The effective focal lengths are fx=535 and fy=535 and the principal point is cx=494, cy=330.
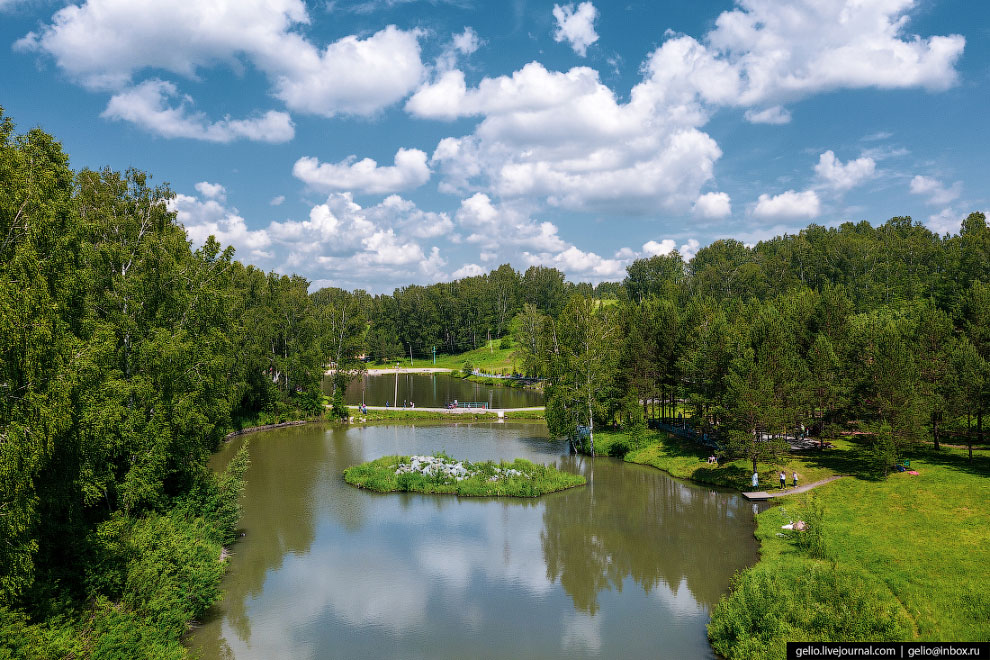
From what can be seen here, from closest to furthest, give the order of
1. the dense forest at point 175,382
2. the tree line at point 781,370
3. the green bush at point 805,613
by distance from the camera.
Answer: the dense forest at point 175,382
the green bush at point 805,613
the tree line at point 781,370

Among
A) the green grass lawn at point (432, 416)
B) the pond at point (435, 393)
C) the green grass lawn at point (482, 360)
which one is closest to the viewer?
the green grass lawn at point (432, 416)

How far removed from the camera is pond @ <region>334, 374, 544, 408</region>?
86688 millimetres

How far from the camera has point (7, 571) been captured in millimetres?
15562

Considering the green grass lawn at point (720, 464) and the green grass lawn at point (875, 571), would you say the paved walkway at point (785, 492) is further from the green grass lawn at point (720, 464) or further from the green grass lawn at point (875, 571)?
the green grass lawn at point (875, 571)

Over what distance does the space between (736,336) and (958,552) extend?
2099 centimetres

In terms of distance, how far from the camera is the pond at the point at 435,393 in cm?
8669

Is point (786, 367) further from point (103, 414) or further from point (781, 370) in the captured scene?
point (103, 414)

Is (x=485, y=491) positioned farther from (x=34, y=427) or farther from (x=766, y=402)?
(x=34, y=427)

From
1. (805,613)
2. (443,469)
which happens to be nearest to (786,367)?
(805,613)

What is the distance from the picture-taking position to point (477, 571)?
28094 mm

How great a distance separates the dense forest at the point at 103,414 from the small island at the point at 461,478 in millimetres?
12478

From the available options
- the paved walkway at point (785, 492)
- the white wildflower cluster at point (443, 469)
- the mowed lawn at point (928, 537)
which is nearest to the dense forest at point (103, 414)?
the white wildflower cluster at point (443, 469)

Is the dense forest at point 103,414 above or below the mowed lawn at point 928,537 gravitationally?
above

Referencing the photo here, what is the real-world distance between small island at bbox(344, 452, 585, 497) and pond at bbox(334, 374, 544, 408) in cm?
3703
